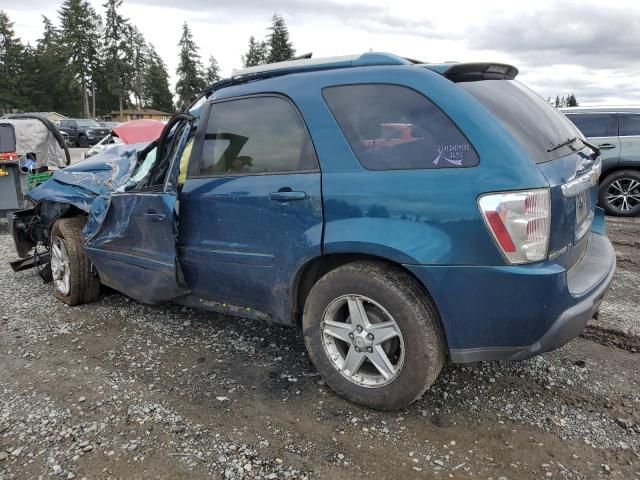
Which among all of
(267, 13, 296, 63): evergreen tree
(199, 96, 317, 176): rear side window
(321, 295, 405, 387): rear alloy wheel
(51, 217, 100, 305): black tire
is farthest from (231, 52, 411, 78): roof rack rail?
(267, 13, 296, 63): evergreen tree

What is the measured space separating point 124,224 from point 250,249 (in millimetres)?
1319

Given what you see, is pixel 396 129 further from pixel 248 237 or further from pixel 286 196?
pixel 248 237

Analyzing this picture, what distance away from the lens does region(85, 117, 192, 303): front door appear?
11.2 ft

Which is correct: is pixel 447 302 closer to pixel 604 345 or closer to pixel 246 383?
pixel 246 383

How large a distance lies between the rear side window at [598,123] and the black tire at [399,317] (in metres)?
7.67

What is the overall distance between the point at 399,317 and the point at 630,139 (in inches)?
311

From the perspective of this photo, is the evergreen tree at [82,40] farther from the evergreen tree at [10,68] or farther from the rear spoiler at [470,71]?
the rear spoiler at [470,71]

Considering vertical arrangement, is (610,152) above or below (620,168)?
above

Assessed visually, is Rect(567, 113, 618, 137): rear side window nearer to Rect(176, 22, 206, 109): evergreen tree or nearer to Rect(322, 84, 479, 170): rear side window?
Rect(322, 84, 479, 170): rear side window

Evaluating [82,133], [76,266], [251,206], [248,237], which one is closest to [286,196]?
[251,206]

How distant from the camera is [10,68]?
63.9 meters

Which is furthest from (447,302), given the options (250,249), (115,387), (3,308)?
(3,308)

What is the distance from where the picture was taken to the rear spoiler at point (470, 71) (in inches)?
102

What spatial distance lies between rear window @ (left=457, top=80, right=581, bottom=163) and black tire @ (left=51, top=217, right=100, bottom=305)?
11.6ft
